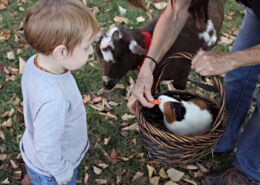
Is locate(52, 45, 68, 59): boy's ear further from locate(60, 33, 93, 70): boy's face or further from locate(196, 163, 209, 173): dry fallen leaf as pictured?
locate(196, 163, 209, 173): dry fallen leaf

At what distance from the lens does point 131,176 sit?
2682 millimetres

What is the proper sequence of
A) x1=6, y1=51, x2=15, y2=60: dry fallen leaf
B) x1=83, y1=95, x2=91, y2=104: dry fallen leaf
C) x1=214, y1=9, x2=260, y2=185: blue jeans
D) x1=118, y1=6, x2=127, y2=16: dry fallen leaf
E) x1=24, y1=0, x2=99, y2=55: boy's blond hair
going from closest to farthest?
1. x1=24, y1=0, x2=99, y2=55: boy's blond hair
2. x1=214, y1=9, x2=260, y2=185: blue jeans
3. x1=83, y1=95, x2=91, y2=104: dry fallen leaf
4. x1=6, y1=51, x2=15, y2=60: dry fallen leaf
5. x1=118, y1=6, x2=127, y2=16: dry fallen leaf

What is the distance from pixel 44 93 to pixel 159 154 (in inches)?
40.9

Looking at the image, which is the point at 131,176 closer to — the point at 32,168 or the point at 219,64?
the point at 32,168

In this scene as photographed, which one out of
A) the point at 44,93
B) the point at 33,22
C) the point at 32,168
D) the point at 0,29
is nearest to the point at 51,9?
the point at 33,22

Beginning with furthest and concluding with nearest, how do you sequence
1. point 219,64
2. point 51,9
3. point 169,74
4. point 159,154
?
point 169,74 < point 159,154 < point 219,64 < point 51,9

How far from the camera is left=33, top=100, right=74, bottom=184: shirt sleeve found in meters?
1.47

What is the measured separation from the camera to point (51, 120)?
4.87 feet

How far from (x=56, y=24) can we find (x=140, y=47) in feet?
4.69

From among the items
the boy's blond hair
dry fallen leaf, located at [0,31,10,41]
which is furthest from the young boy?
A: dry fallen leaf, located at [0,31,10,41]

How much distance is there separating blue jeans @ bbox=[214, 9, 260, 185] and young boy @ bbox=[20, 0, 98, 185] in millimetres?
1136

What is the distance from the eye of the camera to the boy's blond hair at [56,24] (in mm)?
1397

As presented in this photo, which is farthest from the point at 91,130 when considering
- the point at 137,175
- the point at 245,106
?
the point at 245,106

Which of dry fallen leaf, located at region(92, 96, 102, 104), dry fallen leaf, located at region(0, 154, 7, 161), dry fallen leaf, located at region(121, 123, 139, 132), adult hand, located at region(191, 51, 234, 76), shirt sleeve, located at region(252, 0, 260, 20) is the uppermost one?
shirt sleeve, located at region(252, 0, 260, 20)
